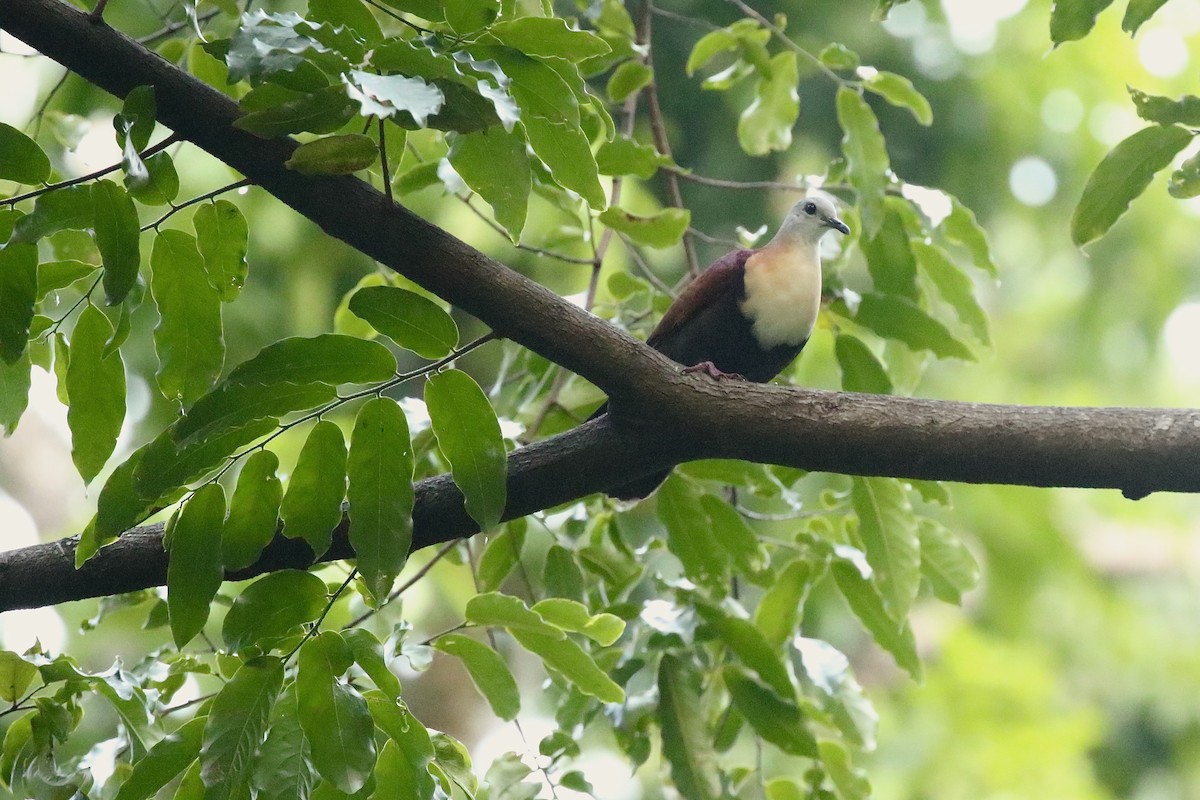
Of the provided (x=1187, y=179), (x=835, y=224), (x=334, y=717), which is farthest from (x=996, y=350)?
(x=334, y=717)

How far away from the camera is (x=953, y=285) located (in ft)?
9.30

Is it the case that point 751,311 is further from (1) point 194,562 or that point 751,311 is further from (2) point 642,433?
(1) point 194,562

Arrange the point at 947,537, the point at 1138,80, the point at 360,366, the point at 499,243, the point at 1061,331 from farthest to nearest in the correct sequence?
the point at 1061,331
the point at 1138,80
the point at 499,243
the point at 947,537
the point at 360,366

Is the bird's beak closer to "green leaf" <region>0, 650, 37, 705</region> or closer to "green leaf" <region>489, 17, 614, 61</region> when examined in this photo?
"green leaf" <region>489, 17, 614, 61</region>

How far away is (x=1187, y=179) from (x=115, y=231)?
6.08 feet

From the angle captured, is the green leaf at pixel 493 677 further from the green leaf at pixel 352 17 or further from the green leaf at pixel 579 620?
the green leaf at pixel 352 17

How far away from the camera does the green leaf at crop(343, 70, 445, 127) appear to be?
1.46 metres

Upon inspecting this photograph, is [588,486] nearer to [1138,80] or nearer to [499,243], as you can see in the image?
[499,243]

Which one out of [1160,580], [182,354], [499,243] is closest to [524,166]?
[182,354]

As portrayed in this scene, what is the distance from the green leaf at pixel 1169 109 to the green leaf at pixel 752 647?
1319 millimetres

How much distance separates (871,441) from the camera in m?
2.14

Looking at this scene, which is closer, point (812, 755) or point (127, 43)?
point (127, 43)

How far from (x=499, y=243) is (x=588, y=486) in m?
3.20

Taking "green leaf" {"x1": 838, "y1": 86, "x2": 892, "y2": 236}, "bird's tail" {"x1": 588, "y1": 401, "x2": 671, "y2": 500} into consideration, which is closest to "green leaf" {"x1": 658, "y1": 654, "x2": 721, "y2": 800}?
"bird's tail" {"x1": 588, "y1": 401, "x2": 671, "y2": 500}
